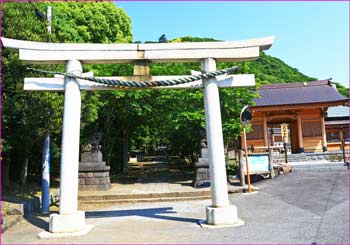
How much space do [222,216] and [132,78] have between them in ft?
12.8

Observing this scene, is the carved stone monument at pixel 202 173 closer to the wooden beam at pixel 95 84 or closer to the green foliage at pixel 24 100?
the green foliage at pixel 24 100

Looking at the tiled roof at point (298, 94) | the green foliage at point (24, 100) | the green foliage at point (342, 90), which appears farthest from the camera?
the green foliage at point (342, 90)

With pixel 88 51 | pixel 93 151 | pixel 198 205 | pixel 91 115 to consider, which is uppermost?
pixel 88 51

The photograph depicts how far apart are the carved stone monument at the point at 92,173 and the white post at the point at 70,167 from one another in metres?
6.58

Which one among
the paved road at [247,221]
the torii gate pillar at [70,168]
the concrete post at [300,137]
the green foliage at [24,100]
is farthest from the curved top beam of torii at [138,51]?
the concrete post at [300,137]

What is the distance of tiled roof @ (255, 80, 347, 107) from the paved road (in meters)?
12.7

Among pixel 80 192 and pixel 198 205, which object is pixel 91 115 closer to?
pixel 80 192

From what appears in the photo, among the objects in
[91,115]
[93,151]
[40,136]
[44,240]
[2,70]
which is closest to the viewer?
[44,240]

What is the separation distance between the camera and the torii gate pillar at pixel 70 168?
22.8 feet

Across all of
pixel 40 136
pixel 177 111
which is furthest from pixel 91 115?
pixel 177 111

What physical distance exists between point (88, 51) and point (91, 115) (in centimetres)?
458

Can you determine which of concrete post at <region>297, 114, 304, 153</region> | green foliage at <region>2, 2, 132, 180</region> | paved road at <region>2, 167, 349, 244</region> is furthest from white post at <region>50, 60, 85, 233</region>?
concrete post at <region>297, 114, 304, 153</region>

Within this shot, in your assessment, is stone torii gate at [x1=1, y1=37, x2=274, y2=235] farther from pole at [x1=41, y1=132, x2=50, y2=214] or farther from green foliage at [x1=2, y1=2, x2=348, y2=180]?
pole at [x1=41, y1=132, x2=50, y2=214]

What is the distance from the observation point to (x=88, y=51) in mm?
7656
